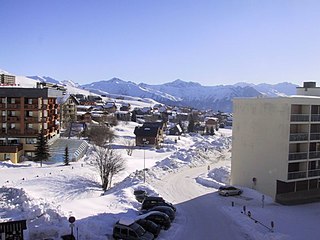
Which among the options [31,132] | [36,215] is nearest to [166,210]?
[36,215]

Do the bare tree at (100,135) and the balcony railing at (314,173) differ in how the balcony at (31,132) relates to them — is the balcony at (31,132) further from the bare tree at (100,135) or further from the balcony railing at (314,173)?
the balcony railing at (314,173)

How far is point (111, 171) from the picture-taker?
41156 millimetres

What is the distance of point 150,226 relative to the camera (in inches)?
920

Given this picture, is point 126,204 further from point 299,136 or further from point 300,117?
point 300,117

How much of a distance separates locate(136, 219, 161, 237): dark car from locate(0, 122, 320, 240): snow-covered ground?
1.84 feet

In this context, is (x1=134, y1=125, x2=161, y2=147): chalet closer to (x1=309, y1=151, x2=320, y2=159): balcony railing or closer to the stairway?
the stairway

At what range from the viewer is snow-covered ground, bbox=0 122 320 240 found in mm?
23203

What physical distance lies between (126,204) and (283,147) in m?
16.5

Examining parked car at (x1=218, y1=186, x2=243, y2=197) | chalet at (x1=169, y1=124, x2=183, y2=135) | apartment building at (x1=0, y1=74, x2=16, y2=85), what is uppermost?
apartment building at (x1=0, y1=74, x2=16, y2=85)

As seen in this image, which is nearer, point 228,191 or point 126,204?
point 126,204

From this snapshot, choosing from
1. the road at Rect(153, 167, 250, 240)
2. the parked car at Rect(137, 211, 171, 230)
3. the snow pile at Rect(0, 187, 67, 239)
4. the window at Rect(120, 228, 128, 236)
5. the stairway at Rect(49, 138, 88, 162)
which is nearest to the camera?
the snow pile at Rect(0, 187, 67, 239)

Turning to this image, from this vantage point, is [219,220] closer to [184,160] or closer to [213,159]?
[184,160]

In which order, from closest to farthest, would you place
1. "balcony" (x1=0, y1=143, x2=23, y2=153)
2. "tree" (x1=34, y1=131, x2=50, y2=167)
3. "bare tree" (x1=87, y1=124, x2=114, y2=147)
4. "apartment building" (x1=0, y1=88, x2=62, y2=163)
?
"tree" (x1=34, y1=131, x2=50, y2=167), "balcony" (x1=0, y1=143, x2=23, y2=153), "apartment building" (x1=0, y1=88, x2=62, y2=163), "bare tree" (x1=87, y1=124, x2=114, y2=147)

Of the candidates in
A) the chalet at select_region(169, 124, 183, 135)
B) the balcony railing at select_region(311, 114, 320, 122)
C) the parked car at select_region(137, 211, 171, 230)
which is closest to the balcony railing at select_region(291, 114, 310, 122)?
the balcony railing at select_region(311, 114, 320, 122)
